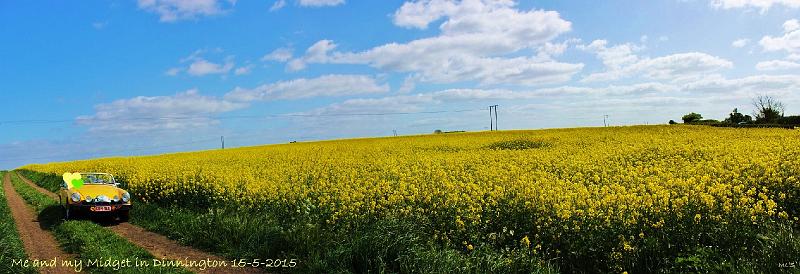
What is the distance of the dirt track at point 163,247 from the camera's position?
27.7 ft

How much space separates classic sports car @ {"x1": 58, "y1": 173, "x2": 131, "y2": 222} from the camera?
13.1 metres

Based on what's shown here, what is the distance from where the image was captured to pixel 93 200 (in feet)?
43.4

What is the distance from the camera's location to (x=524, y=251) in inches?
292

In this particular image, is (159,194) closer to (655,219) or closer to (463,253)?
(463,253)

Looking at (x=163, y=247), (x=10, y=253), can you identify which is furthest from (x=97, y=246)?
(x=10, y=253)

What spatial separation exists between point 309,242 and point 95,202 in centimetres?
808

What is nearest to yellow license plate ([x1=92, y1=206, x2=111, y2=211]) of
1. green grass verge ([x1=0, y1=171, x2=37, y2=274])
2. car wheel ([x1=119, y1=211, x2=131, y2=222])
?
car wheel ([x1=119, y1=211, x2=131, y2=222])

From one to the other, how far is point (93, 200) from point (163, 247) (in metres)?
4.64

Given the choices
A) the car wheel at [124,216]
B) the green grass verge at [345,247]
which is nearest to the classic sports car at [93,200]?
the car wheel at [124,216]

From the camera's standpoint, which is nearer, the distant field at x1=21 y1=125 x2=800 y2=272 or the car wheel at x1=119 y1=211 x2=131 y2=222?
the distant field at x1=21 y1=125 x2=800 y2=272

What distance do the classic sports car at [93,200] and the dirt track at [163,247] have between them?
76cm

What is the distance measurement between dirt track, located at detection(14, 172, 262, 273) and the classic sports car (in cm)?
76

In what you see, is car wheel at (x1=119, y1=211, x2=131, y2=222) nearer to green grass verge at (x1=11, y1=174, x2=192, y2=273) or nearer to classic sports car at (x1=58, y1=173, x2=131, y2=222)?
classic sports car at (x1=58, y1=173, x2=131, y2=222)

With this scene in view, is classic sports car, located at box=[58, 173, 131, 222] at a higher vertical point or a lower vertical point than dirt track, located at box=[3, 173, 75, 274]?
higher
